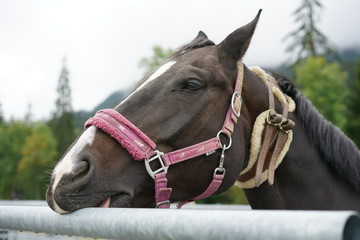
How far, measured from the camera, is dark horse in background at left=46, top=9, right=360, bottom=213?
9.14 feet

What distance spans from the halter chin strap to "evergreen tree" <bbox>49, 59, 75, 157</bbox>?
6826 centimetres

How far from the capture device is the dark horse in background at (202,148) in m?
2.79

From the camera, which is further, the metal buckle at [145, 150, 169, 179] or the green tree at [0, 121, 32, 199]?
the green tree at [0, 121, 32, 199]

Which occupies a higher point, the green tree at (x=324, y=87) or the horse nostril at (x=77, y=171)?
the horse nostril at (x=77, y=171)

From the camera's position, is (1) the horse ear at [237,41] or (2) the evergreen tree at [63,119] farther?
(2) the evergreen tree at [63,119]

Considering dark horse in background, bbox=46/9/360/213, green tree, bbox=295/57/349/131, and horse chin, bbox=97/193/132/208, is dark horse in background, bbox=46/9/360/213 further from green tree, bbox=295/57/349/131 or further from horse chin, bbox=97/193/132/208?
green tree, bbox=295/57/349/131

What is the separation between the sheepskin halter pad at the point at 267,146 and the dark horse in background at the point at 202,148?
0.03 m

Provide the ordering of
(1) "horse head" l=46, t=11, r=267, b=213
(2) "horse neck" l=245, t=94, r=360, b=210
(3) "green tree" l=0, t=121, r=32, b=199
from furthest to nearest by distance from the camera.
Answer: (3) "green tree" l=0, t=121, r=32, b=199, (2) "horse neck" l=245, t=94, r=360, b=210, (1) "horse head" l=46, t=11, r=267, b=213

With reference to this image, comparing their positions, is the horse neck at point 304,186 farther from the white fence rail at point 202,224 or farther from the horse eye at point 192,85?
the white fence rail at point 202,224

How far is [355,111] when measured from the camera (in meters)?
38.3

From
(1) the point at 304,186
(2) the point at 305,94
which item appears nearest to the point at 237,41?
(1) the point at 304,186

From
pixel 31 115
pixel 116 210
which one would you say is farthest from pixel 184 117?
pixel 31 115

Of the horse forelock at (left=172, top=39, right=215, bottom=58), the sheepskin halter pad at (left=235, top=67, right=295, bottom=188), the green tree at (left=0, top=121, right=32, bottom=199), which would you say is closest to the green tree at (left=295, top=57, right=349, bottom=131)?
the horse forelock at (left=172, top=39, right=215, bottom=58)

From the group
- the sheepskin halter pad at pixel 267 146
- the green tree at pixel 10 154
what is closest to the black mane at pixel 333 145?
the sheepskin halter pad at pixel 267 146
